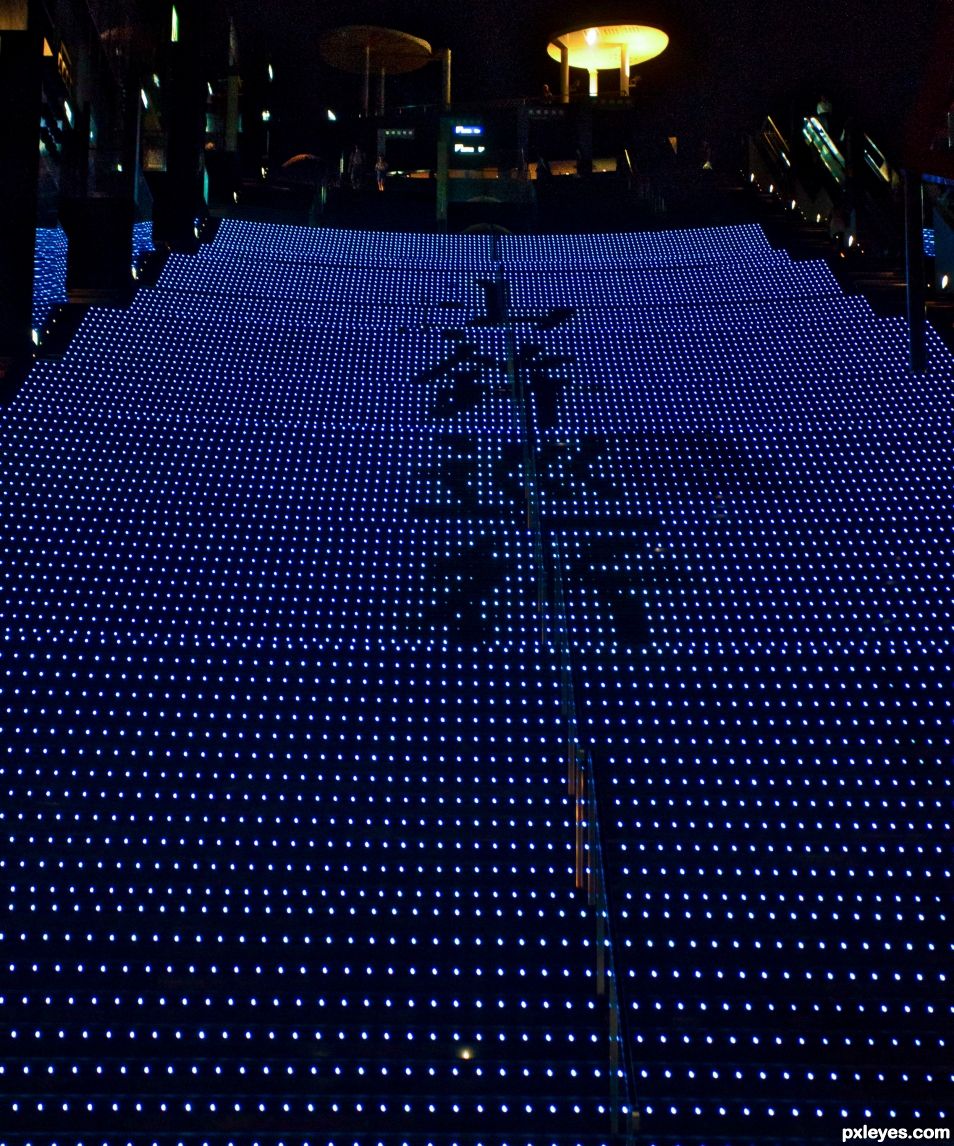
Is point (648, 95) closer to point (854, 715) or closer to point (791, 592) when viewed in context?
point (791, 592)

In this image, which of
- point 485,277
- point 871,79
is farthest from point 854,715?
point 871,79

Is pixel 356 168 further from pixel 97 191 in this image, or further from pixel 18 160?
pixel 18 160

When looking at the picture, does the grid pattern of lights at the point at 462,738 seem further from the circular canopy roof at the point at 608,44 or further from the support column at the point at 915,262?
the circular canopy roof at the point at 608,44

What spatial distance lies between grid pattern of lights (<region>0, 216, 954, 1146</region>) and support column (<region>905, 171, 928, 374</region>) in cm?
105

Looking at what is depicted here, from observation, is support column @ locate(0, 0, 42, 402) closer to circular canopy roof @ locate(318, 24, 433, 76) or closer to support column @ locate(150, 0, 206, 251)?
support column @ locate(150, 0, 206, 251)

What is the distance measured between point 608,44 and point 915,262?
34.5ft

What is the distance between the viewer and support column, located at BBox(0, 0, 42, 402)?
255 inches

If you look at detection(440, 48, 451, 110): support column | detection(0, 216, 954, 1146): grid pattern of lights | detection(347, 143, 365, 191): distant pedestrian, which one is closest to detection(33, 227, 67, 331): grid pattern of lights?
detection(0, 216, 954, 1146): grid pattern of lights

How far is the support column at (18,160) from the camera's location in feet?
21.2

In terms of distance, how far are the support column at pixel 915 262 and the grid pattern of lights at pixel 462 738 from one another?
1052 millimetres

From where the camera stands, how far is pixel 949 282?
833cm

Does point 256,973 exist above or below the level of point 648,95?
below

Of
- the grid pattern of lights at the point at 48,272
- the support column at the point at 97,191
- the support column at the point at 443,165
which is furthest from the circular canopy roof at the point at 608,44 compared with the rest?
the grid pattern of lights at the point at 48,272

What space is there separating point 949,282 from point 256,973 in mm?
7626
